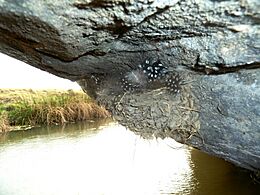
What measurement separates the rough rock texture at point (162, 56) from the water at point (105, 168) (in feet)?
4.15

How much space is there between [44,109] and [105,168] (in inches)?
68.6

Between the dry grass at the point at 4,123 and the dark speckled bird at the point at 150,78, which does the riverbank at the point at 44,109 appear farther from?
the dark speckled bird at the point at 150,78

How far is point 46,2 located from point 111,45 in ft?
0.84

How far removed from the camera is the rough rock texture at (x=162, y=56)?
2.93 feet

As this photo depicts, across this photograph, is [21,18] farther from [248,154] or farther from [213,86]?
[248,154]

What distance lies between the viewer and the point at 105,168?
3518mm

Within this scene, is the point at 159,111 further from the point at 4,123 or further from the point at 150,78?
the point at 4,123

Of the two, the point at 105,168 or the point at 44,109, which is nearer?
the point at 105,168

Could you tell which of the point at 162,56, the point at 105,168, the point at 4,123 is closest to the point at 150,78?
the point at 162,56

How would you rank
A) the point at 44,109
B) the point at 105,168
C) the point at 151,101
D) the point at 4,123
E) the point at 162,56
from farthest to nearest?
the point at 44,109 → the point at 4,123 → the point at 105,168 → the point at 151,101 → the point at 162,56

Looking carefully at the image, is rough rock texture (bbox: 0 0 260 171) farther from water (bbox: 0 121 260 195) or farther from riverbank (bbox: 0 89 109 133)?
riverbank (bbox: 0 89 109 133)

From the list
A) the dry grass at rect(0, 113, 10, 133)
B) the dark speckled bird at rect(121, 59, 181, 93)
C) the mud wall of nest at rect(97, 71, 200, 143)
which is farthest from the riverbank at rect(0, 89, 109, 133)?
the dark speckled bird at rect(121, 59, 181, 93)

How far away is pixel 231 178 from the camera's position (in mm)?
3287

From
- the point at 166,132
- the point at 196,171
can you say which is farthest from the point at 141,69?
the point at 196,171
